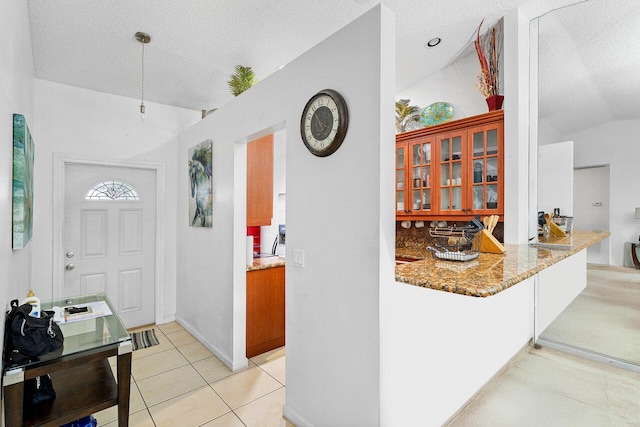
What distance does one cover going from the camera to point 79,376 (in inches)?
70.7

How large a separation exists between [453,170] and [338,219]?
173cm

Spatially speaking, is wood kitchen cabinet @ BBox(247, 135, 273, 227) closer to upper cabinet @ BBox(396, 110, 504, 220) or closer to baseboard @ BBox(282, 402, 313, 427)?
upper cabinet @ BBox(396, 110, 504, 220)

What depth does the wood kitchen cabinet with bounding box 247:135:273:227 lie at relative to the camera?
296 centimetres

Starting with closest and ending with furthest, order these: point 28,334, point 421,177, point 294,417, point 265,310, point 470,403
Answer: point 28,334, point 294,417, point 470,403, point 265,310, point 421,177

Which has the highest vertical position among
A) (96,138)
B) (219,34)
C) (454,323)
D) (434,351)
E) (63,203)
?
(219,34)

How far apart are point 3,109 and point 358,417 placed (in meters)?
2.04

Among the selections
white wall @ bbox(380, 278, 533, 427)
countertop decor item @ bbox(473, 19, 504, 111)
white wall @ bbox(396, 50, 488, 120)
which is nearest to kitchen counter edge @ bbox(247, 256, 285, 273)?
white wall @ bbox(380, 278, 533, 427)

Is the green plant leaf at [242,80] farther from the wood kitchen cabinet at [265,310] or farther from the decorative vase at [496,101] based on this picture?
the decorative vase at [496,101]

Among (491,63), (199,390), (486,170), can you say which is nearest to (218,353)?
(199,390)

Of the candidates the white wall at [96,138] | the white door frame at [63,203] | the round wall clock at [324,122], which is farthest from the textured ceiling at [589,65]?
the white door frame at [63,203]

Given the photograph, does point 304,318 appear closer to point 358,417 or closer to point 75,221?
point 358,417

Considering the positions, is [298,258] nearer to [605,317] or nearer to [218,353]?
[218,353]

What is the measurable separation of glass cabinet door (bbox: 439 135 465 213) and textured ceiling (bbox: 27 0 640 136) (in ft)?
2.93

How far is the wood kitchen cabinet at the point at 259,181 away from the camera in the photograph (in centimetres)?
296
